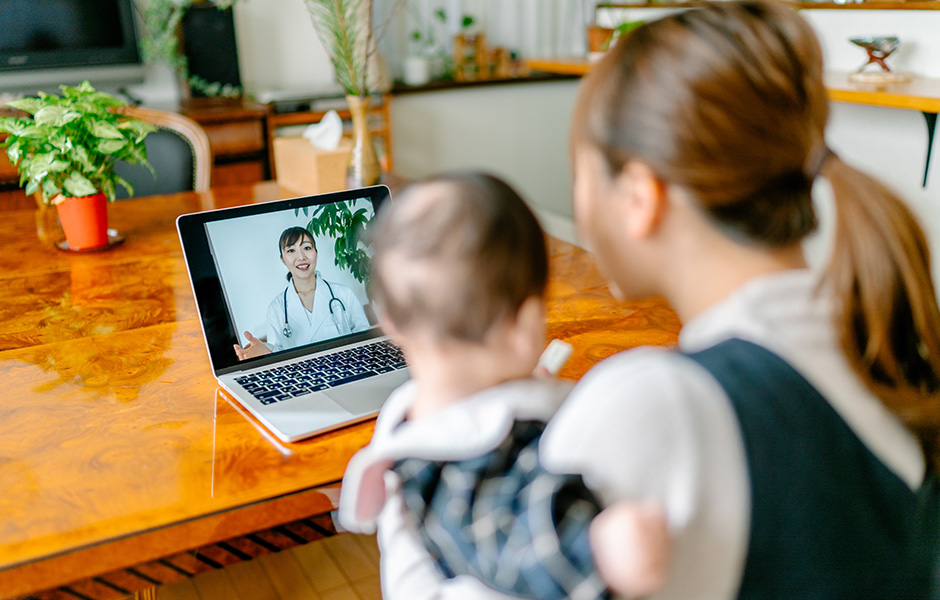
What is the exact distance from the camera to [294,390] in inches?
40.1

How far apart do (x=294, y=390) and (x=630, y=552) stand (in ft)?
1.96

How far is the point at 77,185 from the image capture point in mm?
1612

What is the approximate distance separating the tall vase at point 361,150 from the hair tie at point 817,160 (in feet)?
4.75

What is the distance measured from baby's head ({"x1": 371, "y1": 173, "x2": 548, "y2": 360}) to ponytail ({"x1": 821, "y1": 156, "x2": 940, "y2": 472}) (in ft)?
0.81

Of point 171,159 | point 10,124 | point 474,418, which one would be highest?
point 10,124

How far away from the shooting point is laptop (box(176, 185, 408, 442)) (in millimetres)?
1033

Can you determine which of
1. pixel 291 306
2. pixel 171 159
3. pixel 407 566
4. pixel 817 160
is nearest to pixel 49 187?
pixel 171 159

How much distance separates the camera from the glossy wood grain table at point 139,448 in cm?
76

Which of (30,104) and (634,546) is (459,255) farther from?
(30,104)

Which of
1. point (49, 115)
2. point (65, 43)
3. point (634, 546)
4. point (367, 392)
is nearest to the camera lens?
point (634, 546)

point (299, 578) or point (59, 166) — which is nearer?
point (59, 166)

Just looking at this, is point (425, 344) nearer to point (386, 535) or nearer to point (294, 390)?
point (386, 535)

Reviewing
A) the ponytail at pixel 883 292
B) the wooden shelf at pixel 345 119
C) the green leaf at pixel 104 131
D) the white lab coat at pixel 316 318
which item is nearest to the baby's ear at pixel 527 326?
the ponytail at pixel 883 292

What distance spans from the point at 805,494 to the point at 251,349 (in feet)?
2.48
